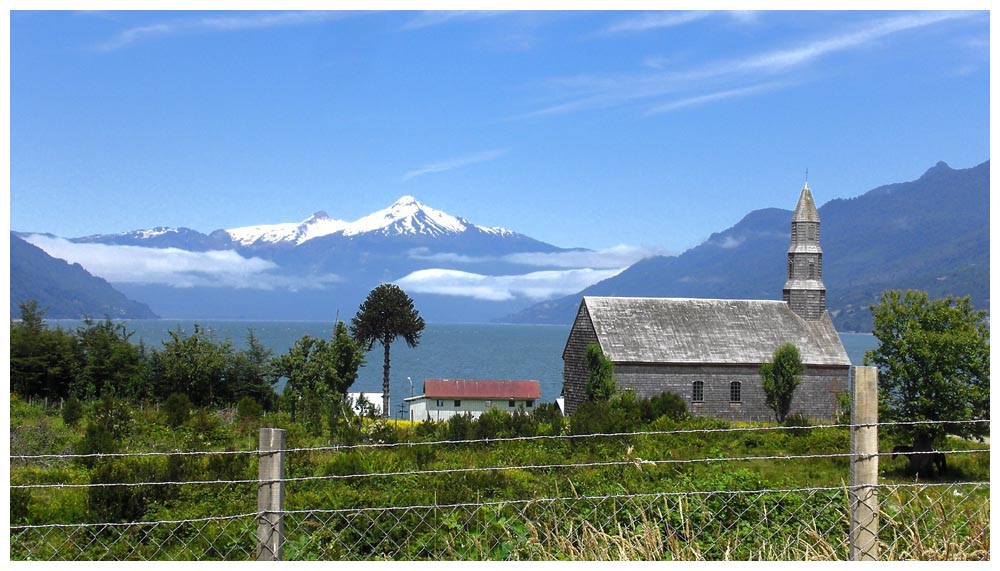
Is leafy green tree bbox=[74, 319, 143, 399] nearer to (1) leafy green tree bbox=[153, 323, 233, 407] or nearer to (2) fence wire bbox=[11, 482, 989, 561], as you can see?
(1) leafy green tree bbox=[153, 323, 233, 407]

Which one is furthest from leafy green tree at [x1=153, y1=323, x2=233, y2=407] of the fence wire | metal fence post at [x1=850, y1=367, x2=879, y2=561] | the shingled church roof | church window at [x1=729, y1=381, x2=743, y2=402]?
metal fence post at [x1=850, y1=367, x2=879, y2=561]

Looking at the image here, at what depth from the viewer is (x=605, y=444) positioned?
74.6 feet

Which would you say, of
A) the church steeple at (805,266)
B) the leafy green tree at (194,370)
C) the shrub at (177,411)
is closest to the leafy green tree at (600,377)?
the church steeple at (805,266)

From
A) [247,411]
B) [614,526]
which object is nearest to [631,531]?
[614,526]

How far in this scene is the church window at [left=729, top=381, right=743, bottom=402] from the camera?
4412 centimetres

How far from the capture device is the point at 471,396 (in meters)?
59.2

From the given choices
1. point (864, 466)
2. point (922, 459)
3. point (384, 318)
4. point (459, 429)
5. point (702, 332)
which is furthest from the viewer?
point (384, 318)

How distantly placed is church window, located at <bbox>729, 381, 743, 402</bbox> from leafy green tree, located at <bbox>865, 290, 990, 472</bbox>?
650 inches

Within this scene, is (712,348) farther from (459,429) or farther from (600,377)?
(459,429)

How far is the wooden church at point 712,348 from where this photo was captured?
43438mm

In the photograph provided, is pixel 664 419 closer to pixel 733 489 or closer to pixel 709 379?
pixel 709 379

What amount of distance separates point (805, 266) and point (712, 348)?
25.1ft

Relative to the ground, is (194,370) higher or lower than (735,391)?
higher
